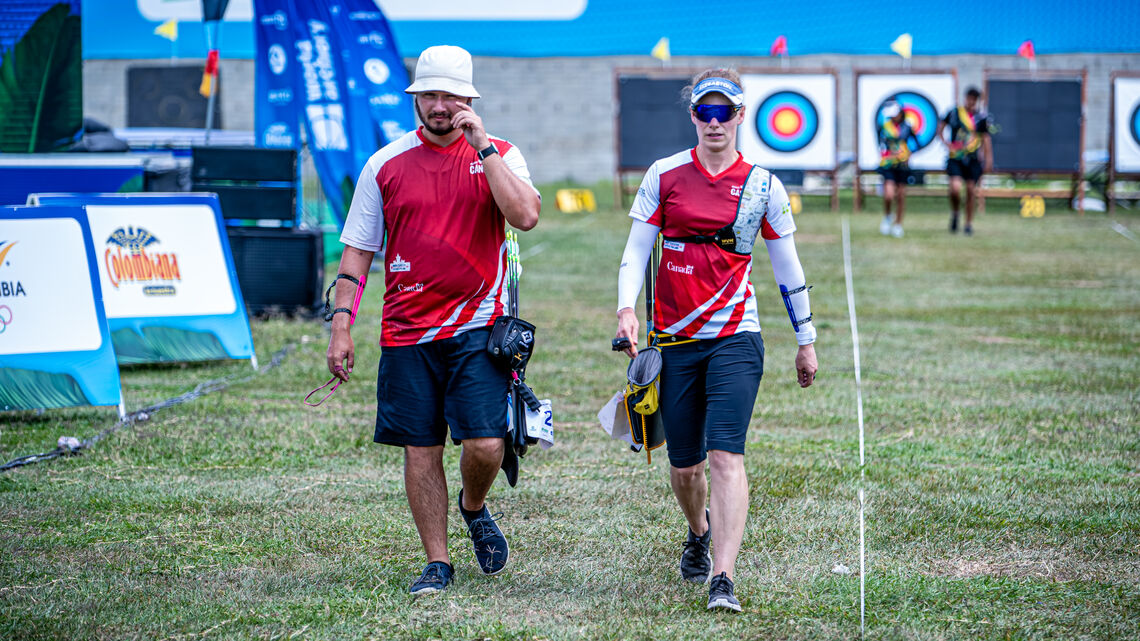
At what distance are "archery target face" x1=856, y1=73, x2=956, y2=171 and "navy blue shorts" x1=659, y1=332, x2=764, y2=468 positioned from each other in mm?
23511

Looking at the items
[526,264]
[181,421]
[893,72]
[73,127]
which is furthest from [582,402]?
[893,72]

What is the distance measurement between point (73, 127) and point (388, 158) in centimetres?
603

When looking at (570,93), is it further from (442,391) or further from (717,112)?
(442,391)

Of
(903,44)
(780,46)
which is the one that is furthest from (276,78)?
(903,44)

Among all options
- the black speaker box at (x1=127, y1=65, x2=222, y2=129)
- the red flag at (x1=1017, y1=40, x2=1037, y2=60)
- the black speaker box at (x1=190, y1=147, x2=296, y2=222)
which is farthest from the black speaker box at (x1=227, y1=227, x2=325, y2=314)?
the red flag at (x1=1017, y1=40, x2=1037, y2=60)

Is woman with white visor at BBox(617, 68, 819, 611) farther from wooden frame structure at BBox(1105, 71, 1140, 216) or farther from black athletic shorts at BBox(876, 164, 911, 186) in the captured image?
wooden frame structure at BBox(1105, 71, 1140, 216)

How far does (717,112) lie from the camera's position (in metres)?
4.34

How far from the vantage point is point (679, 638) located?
3.92 m

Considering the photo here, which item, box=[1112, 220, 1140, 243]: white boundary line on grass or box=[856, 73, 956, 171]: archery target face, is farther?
box=[856, 73, 956, 171]: archery target face

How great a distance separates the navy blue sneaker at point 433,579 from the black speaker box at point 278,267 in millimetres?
6953

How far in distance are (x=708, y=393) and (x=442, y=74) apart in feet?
4.68

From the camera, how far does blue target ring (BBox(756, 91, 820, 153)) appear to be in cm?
2716

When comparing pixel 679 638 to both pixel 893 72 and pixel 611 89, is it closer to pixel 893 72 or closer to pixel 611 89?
pixel 893 72

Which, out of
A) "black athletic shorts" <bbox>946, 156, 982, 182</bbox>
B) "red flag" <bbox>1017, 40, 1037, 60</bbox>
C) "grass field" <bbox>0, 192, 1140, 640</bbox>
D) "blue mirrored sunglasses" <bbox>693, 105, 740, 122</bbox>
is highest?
"red flag" <bbox>1017, 40, 1037, 60</bbox>
